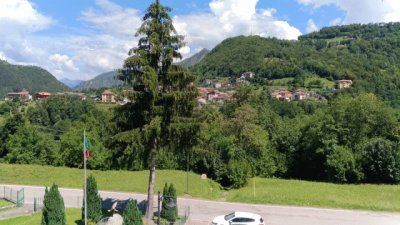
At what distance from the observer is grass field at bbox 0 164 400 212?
1415 inches

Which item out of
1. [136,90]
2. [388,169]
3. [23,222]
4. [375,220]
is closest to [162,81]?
[136,90]

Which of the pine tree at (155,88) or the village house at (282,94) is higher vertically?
the village house at (282,94)

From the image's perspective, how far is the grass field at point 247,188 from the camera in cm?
3594

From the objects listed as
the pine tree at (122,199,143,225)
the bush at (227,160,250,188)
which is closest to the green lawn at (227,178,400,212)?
the bush at (227,160,250,188)

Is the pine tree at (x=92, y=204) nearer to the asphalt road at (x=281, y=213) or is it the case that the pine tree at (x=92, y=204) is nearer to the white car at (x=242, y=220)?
the asphalt road at (x=281, y=213)

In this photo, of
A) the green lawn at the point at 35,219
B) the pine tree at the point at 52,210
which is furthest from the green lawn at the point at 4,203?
the pine tree at the point at 52,210

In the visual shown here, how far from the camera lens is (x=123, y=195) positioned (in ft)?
125

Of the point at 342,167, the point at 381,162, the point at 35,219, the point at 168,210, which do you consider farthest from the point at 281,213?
the point at 381,162

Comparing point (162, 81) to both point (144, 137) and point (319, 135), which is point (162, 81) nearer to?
point (144, 137)

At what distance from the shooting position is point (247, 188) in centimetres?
4269

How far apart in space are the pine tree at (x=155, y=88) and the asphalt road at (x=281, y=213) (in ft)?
20.4

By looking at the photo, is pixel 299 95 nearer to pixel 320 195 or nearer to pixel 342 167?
pixel 342 167

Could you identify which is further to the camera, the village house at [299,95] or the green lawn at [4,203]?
the village house at [299,95]

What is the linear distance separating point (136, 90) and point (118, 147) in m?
3.97
